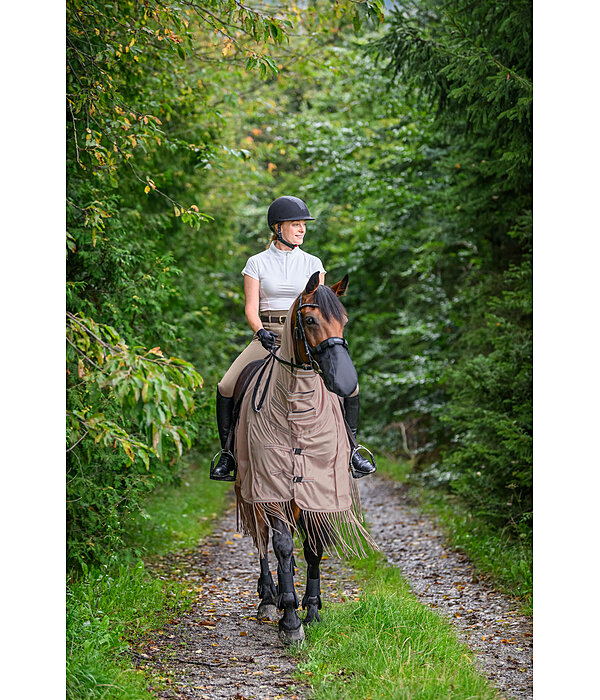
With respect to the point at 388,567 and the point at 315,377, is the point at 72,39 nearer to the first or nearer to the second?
the point at 315,377

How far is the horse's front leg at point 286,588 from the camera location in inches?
201

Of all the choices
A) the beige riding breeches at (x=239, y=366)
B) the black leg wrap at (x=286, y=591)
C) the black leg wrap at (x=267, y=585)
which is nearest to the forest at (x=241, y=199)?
the beige riding breeches at (x=239, y=366)

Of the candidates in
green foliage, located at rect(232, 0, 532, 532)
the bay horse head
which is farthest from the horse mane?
green foliage, located at rect(232, 0, 532, 532)

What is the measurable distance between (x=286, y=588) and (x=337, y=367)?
5.97ft

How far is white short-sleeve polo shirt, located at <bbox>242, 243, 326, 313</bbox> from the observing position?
5520 mm

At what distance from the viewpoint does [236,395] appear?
5965 millimetres

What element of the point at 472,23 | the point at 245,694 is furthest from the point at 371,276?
the point at 245,694

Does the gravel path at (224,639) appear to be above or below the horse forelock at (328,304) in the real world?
below

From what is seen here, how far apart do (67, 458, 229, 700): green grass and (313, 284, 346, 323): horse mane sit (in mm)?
2465

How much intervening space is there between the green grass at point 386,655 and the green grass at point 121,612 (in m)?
1.09

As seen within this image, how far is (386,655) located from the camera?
4590mm

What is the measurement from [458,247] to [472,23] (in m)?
5.05

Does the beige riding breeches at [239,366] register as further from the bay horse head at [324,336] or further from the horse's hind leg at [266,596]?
the horse's hind leg at [266,596]

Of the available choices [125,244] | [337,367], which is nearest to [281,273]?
[337,367]
